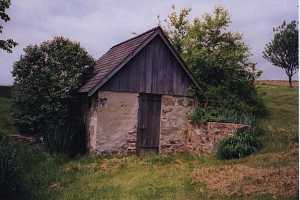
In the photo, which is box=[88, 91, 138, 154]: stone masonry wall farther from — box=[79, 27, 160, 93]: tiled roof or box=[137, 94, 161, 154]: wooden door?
box=[79, 27, 160, 93]: tiled roof

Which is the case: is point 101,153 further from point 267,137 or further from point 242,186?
point 242,186

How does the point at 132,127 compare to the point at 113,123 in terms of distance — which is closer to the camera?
the point at 113,123

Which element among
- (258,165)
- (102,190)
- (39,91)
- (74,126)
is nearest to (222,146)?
(258,165)

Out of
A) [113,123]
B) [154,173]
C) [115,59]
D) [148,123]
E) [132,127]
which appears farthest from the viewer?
[115,59]

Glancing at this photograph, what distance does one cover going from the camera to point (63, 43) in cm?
1802

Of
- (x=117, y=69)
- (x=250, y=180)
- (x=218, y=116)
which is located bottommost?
(x=250, y=180)

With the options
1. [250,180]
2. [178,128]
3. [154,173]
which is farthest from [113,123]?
[250,180]

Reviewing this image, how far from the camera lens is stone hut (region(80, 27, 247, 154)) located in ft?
53.5

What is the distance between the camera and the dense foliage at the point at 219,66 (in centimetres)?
1927

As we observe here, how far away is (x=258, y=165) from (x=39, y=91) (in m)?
9.91

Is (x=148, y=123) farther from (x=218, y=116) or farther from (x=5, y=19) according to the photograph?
(x=5, y=19)

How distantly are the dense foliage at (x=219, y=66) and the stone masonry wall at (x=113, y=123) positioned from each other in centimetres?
347

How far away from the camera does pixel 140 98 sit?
17.0m

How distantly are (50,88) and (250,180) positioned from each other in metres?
10.1
